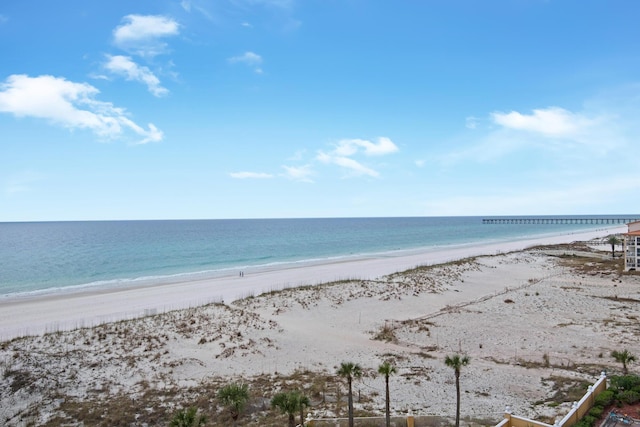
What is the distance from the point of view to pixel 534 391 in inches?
764

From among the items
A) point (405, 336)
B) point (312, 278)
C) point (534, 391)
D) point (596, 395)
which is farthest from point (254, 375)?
point (312, 278)

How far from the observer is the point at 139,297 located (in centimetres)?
4281

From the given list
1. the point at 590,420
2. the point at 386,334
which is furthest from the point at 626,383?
the point at 386,334

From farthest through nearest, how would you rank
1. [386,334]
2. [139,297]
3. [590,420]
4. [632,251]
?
[632,251], [139,297], [386,334], [590,420]

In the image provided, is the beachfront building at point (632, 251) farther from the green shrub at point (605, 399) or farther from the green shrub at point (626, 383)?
the green shrub at point (605, 399)

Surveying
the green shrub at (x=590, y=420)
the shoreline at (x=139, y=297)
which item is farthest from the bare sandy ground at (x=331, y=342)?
the green shrub at (x=590, y=420)

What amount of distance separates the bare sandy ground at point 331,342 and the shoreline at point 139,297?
30 centimetres

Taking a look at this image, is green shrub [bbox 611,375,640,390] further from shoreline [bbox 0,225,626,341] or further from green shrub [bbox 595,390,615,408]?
shoreline [bbox 0,225,626,341]

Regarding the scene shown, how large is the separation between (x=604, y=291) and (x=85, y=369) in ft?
146

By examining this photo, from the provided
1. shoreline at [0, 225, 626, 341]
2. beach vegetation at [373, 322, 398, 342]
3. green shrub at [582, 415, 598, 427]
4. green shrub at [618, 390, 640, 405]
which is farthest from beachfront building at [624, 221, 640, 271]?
green shrub at [582, 415, 598, 427]

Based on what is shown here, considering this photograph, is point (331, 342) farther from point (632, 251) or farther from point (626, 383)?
point (632, 251)

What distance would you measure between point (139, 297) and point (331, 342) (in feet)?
79.8

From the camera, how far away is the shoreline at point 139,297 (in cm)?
3275

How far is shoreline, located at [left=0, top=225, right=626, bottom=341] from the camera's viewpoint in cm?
3275
